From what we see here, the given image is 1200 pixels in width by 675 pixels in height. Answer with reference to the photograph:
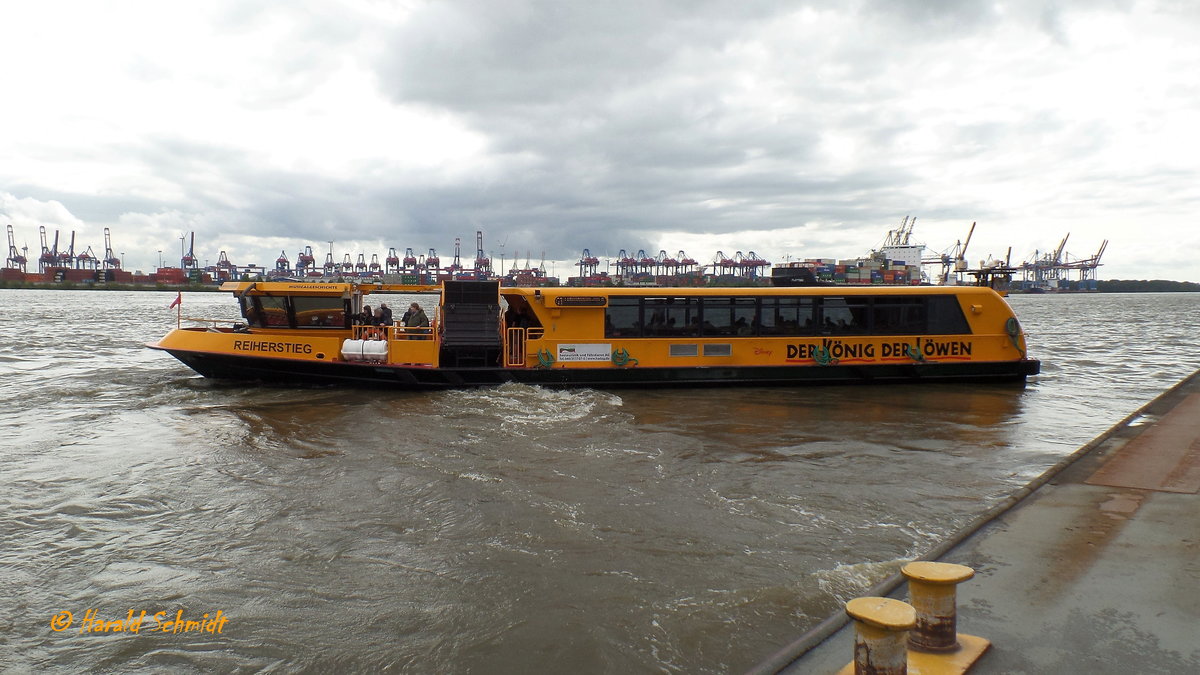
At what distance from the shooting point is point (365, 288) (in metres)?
17.1

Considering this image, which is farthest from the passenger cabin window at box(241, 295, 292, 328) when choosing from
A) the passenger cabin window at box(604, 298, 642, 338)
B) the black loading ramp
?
the passenger cabin window at box(604, 298, 642, 338)

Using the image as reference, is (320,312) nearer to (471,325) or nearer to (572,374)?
(471,325)

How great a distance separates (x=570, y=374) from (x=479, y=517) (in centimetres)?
831

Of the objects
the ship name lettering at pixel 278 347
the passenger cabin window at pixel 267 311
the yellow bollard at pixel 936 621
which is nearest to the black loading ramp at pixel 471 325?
the ship name lettering at pixel 278 347

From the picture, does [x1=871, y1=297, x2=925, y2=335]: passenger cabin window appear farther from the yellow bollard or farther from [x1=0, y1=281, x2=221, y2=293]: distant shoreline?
[x1=0, y1=281, x2=221, y2=293]: distant shoreline

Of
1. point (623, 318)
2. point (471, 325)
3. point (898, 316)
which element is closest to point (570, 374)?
point (623, 318)

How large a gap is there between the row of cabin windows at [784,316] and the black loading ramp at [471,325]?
98.3 inches

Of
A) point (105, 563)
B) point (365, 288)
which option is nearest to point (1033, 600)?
point (105, 563)

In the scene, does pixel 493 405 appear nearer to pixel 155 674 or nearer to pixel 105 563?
pixel 105 563

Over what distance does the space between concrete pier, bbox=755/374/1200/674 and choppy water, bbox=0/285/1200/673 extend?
83cm

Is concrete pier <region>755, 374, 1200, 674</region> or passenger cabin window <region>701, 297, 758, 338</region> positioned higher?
passenger cabin window <region>701, 297, 758, 338</region>

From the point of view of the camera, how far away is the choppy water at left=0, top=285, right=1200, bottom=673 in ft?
17.1

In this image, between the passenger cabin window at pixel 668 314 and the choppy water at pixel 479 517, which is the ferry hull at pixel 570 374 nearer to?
the choppy water at pixel 479 517

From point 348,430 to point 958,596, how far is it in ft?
32.2
